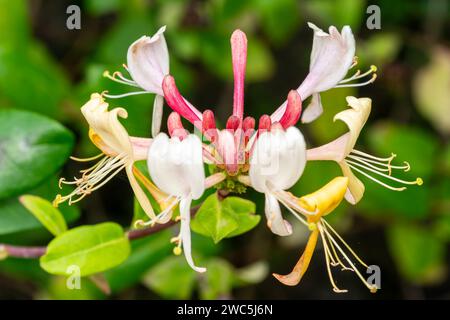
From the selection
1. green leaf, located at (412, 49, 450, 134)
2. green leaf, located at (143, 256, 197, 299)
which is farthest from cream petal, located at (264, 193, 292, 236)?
green leaf, located at (412, 49, 450, 134)

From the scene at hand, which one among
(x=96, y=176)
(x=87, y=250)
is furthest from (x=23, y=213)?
(x=96, y=176)

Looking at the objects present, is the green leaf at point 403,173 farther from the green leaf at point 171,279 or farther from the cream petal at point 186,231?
the cream petal at point 186,231

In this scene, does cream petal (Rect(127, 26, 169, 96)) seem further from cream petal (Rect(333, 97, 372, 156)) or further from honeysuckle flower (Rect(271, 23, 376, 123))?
cream petal (Rect(333, 97, 372, 156))

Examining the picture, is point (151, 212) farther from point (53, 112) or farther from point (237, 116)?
point (53, 112)

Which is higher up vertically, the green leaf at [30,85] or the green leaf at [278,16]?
the green leaf at [278,16]

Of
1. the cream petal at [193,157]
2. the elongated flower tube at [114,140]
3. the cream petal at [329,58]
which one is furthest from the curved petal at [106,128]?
the cream petal at [329,58]

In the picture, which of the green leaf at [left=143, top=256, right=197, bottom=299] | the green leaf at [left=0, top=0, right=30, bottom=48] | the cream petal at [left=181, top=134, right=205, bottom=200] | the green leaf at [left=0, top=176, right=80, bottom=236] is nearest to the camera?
the cream petal at [left=181, top=134, right=205, bottom=200]
